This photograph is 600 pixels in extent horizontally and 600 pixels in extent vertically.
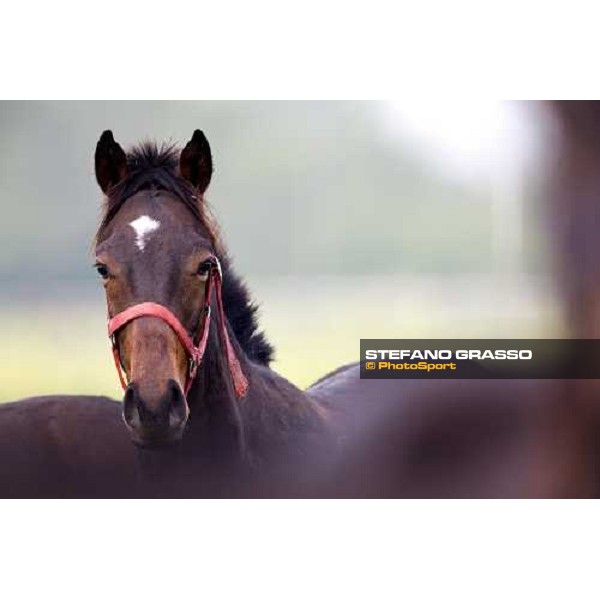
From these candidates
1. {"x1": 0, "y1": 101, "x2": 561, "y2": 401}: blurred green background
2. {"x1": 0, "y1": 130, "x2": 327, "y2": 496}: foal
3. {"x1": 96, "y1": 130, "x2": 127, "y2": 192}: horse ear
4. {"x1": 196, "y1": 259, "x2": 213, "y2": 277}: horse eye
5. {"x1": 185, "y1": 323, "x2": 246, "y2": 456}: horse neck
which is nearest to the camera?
{"x1": 0, "y1": 130, "x2": 327, "y2": 496}: foal

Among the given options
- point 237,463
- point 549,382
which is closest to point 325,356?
point 237,463

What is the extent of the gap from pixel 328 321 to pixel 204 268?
104cm

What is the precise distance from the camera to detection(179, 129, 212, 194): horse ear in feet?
12.5

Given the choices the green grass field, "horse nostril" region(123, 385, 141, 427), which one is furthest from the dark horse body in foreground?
the green grass field

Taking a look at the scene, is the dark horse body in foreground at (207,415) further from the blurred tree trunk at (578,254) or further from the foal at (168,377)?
the blurred tree trunk at (578,254)

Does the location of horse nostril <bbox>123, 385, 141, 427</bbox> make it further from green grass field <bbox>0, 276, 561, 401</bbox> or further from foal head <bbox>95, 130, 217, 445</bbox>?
green grass field <bbox>0, 276, 561, 401</bbox>

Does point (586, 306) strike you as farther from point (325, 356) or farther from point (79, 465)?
point (79, 465)

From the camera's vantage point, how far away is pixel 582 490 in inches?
177

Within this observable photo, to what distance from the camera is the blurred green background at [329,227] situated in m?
4.37

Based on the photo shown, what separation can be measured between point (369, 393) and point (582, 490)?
3.95 feet

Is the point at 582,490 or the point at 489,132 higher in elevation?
the point at 489,132

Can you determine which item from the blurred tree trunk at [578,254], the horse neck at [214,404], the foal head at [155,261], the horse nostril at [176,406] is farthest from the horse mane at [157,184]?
the blurred tree trunk at [578,254]

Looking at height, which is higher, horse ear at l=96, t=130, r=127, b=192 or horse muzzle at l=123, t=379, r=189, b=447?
horse ear at l=96, t=130, r=127, b=192

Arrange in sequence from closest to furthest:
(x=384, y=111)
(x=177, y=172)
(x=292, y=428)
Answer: (x=177, y=172) → (x=292, y=428) → (x=384, y=111)
